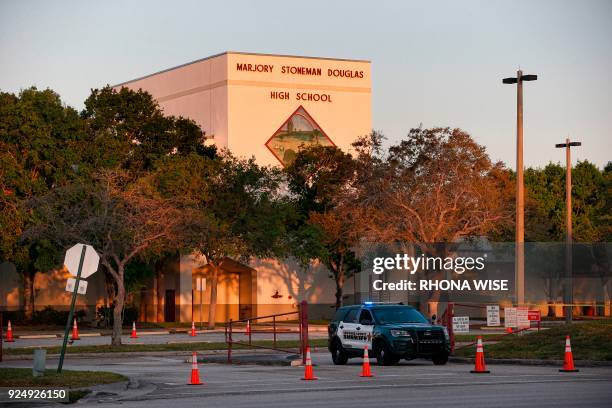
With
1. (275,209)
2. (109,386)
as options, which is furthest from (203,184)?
(109,386)

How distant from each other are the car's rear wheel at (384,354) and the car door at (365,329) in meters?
0.41

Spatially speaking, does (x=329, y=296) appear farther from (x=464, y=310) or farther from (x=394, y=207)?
(x=394, y=207)

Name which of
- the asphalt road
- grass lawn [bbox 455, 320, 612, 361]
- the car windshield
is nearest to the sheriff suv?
the car windshield

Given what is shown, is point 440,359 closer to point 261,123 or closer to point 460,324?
point 460,324

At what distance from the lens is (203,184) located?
68375 mm

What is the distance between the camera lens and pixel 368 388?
78.5 feet

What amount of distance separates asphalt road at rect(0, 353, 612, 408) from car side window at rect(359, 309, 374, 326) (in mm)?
1379

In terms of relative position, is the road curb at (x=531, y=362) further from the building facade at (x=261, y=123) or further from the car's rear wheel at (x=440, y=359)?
the building facade at (x=261, y=123)

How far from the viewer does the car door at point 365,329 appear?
3234 centimetres

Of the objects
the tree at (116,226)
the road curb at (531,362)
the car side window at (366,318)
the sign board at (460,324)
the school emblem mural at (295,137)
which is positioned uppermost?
the school emblem mural at (295,137)

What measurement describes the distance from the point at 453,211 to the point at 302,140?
2209 cm

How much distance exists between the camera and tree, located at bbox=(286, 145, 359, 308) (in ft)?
240

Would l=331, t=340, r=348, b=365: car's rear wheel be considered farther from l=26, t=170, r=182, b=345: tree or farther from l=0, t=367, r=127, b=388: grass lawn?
l=26, t=170, r=182, b=345: tree

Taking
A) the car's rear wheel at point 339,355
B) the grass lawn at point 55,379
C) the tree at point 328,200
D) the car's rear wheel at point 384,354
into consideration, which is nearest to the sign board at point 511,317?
the car's rear wheel at point 339,355
